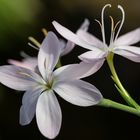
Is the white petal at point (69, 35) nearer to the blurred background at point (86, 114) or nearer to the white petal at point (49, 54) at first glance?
the white petal at point (49, 54)

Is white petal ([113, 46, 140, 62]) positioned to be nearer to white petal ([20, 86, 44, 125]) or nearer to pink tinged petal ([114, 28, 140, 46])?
pink tinged petal ([114, 28, 140, 46])

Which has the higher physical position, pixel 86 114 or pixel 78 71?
pixel 78 71

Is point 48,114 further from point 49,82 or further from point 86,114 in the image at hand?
point 86,114

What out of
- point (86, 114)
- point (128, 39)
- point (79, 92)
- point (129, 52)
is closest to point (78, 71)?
point (79, 92)

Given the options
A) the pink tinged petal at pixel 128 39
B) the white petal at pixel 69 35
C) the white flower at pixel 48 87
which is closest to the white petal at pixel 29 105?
the white flower at pixel 48 87

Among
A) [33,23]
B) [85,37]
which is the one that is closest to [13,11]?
[33,23]
